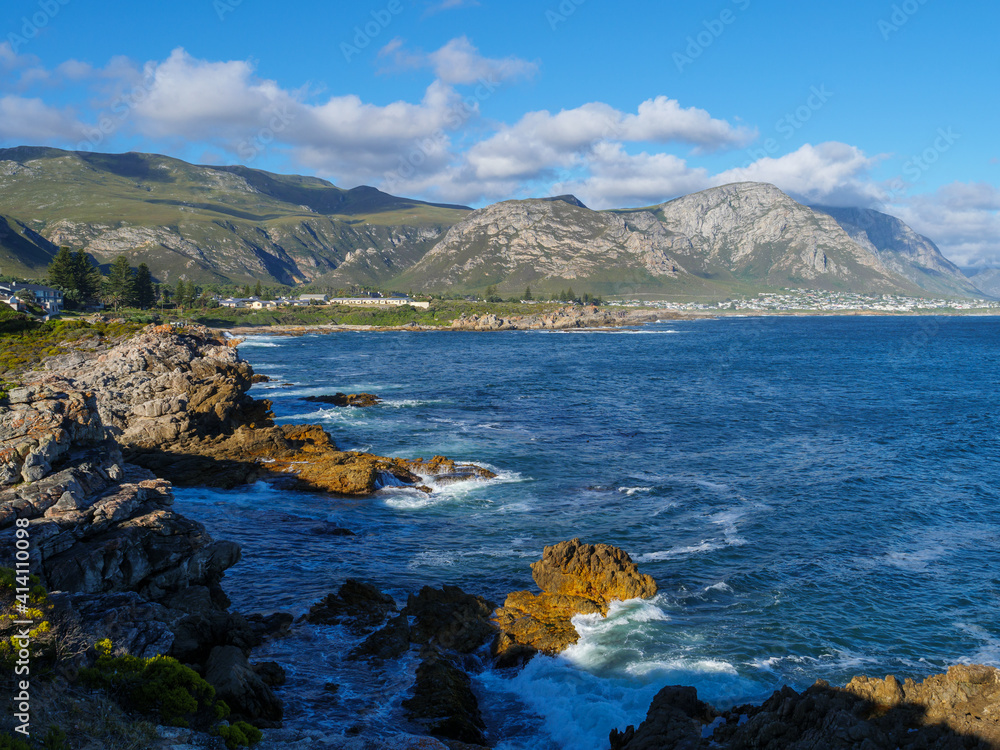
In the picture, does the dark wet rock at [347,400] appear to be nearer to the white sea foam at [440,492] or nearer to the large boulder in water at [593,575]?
the white sea foam at [440,492]

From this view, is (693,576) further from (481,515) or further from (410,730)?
(410,730)

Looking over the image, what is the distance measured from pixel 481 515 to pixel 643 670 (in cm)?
1532

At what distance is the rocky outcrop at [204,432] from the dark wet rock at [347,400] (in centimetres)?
1232

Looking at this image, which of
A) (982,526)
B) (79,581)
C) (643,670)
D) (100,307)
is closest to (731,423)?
(982,526)

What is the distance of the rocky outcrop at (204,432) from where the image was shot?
38.9 meters

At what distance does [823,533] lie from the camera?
3128cm

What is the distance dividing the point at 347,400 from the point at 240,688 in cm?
5154

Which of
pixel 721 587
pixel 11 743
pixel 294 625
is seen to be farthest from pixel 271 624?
pixel 721 587

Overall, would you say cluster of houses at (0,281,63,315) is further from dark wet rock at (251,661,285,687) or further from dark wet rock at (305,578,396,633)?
dark wet rock at (251,661,285,687)

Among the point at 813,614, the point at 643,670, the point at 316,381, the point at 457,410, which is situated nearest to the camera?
the point at 643,670

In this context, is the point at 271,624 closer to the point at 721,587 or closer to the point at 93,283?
the point at 721,587

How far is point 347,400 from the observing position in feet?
216

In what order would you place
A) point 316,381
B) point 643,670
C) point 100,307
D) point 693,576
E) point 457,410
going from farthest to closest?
point 100,307 → point 316,381 → point 457,410 → point 693,576 → point 643,670

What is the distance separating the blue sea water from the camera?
19422 millimetres
